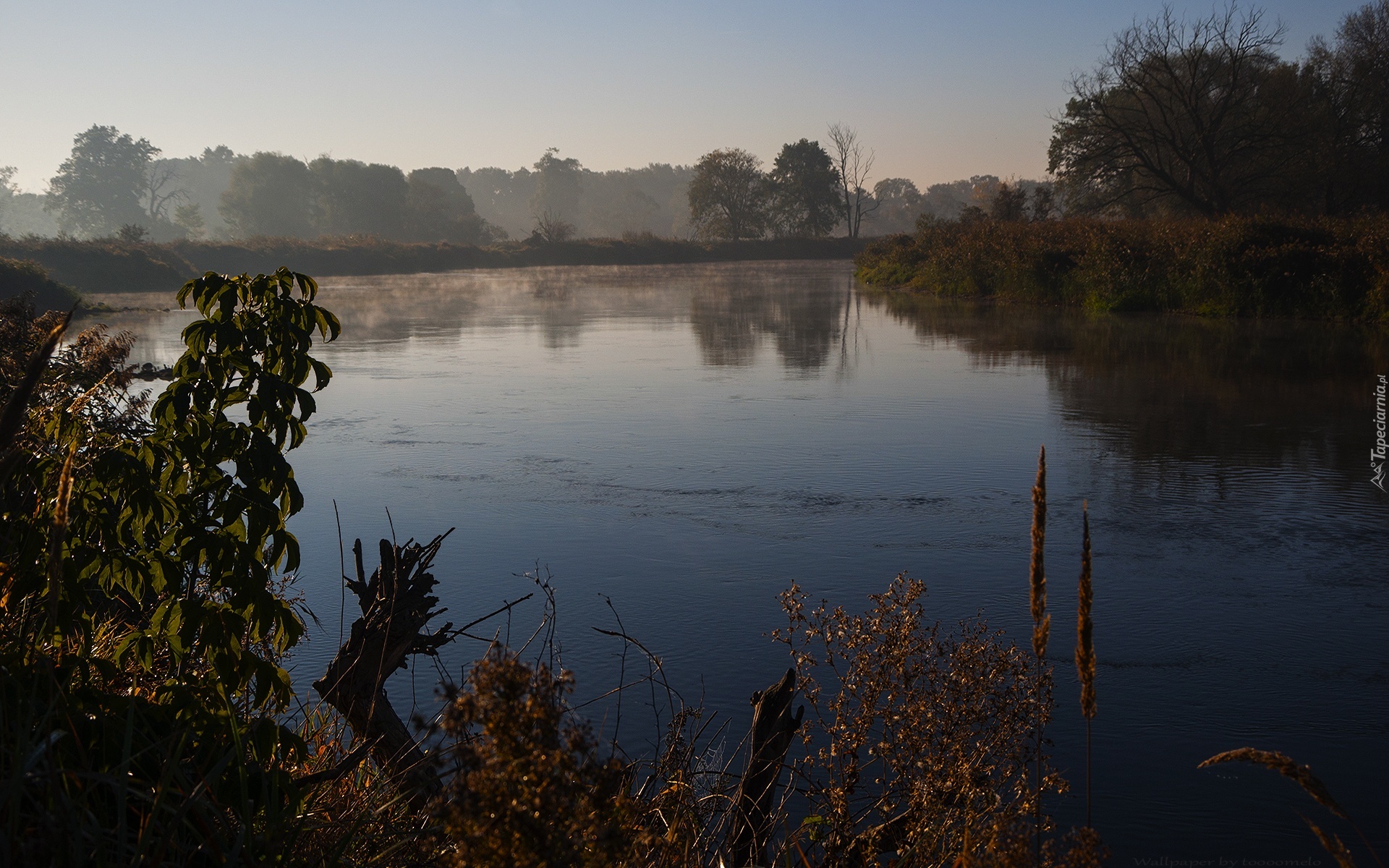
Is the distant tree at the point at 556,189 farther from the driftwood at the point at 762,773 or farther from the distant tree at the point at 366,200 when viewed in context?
the driftwood at the point at 762,773

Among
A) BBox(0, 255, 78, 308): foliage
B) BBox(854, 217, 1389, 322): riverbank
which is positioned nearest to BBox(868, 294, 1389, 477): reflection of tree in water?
BBox(854, 217, 1389, 322): riverbank

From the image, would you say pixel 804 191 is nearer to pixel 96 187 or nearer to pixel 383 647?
pixel 96 187

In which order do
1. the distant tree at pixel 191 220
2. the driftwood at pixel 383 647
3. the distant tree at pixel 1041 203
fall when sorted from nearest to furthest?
the driftwood at pixel 383 647
the distant tree at pixel 1041 203
the distant tree at pixel 191 220

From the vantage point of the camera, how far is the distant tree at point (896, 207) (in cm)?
15488

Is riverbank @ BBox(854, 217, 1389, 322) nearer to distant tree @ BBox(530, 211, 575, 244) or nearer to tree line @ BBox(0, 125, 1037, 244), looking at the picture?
tree line @ BBox(0, 125, 1037, 244)

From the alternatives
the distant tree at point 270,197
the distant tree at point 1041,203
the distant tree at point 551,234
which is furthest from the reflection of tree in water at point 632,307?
the distant tree at point 270,197

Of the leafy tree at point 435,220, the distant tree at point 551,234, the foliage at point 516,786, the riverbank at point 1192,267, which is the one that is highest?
the leafy tree at point 435,220

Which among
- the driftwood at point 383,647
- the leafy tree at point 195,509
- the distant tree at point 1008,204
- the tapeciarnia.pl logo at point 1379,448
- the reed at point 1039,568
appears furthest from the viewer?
the distant tree at point 1008,204

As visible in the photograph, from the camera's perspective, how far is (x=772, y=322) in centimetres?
2325

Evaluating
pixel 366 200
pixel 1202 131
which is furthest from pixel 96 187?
pixel 1202 131

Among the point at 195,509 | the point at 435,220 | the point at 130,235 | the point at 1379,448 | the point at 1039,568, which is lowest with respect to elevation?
the point at 1379,448

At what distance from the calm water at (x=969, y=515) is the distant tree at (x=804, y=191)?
7200cm

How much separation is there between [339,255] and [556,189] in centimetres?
8531

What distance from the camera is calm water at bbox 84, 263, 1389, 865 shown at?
4.34 m
